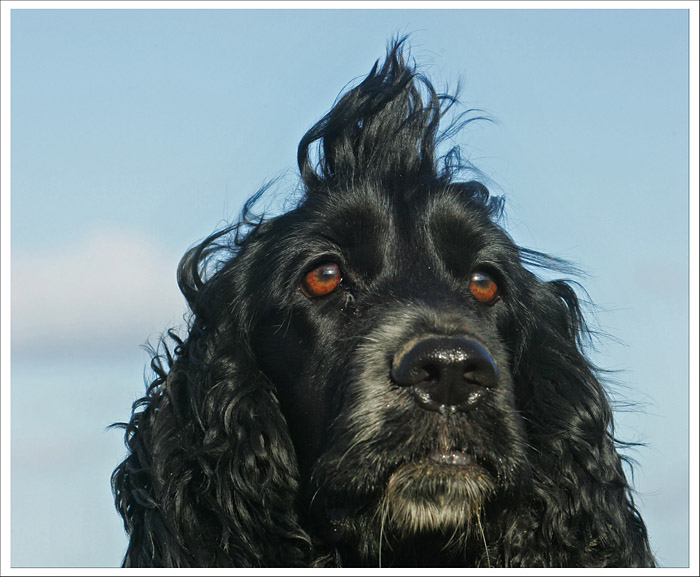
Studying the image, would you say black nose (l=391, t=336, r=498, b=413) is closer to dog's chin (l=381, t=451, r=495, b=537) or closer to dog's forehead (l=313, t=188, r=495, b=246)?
dog's chin (l=381, t=451, r=495, b=537)

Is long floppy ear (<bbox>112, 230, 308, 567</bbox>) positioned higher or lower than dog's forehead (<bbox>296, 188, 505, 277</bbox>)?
lower

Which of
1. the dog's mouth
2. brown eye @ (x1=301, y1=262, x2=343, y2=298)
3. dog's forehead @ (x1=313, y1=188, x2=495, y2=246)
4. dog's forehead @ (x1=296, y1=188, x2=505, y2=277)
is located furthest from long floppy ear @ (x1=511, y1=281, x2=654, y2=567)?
brown eye @ (x1=301, y1=262, x2=343, y2=298)

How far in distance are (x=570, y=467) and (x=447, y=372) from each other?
155 centimetres

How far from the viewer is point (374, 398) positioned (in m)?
5.11

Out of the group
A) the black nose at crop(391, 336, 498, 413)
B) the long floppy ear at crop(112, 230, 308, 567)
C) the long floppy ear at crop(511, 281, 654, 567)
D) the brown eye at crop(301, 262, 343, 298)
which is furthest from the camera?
the long floppy ear at crop(511, 281, 654, 567)

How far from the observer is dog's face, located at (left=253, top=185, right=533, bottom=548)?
4938 mm

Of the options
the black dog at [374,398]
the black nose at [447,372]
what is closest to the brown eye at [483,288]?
the black dog at [374,398]

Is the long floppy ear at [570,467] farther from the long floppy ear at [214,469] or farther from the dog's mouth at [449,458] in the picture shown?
the long floppy ear at [214,469]

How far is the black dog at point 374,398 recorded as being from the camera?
5.00 metres

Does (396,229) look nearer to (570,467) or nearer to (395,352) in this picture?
(395,352)

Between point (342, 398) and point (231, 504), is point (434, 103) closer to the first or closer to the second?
point (342, 398)

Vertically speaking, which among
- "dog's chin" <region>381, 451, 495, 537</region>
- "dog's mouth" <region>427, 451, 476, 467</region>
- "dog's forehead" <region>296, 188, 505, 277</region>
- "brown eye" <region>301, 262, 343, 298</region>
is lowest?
"dog's chin" <region>381, 451, 495, 537</region>

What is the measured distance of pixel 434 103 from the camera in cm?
681

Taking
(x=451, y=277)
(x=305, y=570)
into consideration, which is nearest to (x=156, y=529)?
(x=305, y=570)
